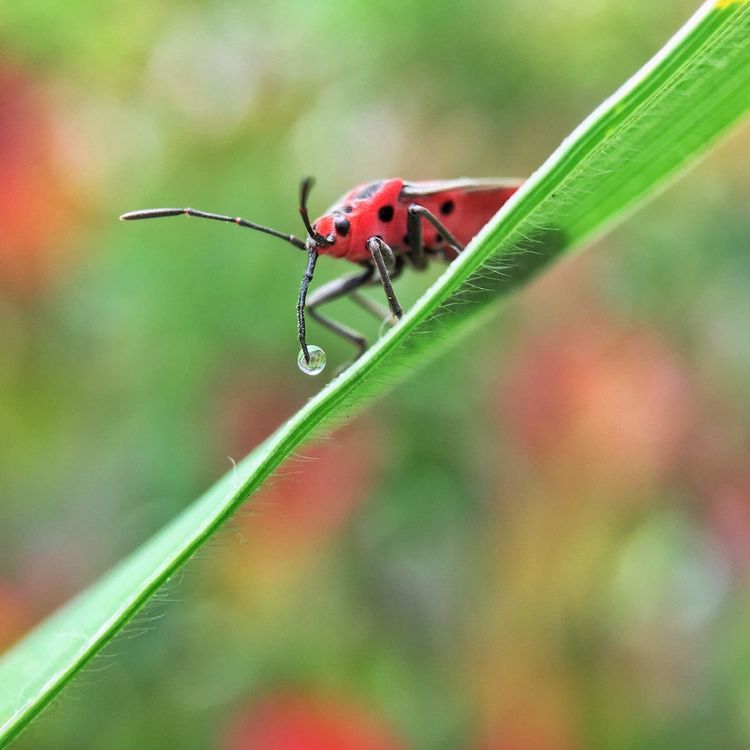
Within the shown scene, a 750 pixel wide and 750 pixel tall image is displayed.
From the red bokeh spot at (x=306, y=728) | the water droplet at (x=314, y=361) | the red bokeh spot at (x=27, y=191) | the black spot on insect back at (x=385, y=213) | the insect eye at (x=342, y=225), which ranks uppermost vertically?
the red bokeh spot at (x=27, y=191)

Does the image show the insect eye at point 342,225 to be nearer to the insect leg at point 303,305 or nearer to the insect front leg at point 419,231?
the insect leg at point 303,305

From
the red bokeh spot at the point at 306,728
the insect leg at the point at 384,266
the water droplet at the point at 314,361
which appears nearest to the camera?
the water droplet at the point at 314,361

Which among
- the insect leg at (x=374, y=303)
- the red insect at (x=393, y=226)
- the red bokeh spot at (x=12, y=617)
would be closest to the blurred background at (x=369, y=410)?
the red bokeh spot at (x=12, y=617)

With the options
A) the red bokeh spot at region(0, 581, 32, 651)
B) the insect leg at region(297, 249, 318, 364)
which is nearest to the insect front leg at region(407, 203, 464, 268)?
the insect leg at region(297, 249, 318, 364)

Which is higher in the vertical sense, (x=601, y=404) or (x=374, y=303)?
(x=374, y=303)

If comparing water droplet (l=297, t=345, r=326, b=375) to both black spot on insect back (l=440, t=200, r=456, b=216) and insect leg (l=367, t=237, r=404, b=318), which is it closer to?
insect leg (l=367, t=237, r=404, b=318)

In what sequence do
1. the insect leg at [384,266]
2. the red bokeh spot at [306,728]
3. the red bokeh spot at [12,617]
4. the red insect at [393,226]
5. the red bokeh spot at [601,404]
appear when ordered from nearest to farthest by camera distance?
the insect leg at [384,266]
the red insect at [393,226]
the red bokeh spot at [306,728]
the red bokeh spot at [601,404]
the red bokeh spot at [12,617]

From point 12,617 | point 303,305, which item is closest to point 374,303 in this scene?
point 303,305

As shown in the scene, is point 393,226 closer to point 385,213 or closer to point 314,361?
point 385,213
